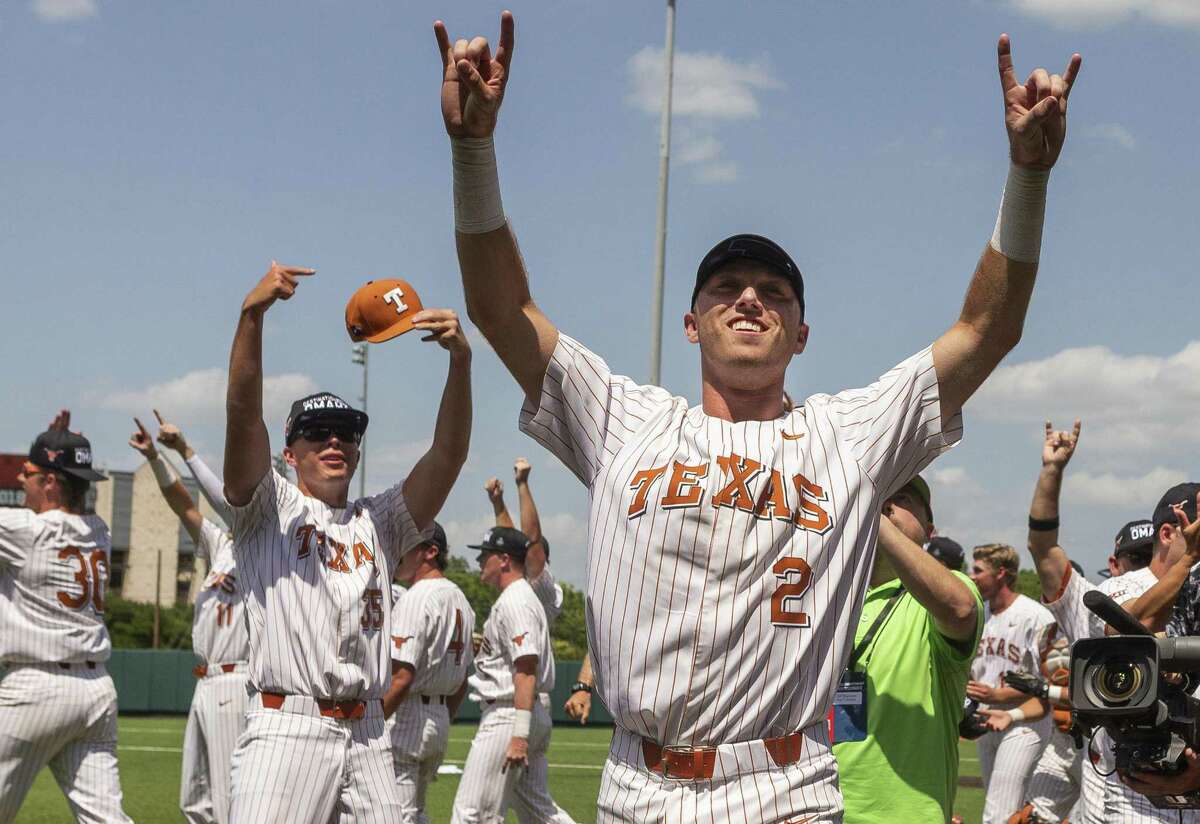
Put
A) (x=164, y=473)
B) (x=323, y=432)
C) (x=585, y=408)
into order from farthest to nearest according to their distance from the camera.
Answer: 1. (x=164, y=473)
2. (x=323, y=432)
3. (x=585, y=408)

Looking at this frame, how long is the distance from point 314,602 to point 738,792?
121 inches

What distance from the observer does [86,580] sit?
9.34 m

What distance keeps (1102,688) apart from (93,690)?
7039 mm

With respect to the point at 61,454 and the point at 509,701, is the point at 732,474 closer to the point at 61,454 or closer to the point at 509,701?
the point at 61,454

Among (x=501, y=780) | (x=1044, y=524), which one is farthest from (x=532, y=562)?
(x=1044, y=524)

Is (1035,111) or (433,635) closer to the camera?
(1035,111)

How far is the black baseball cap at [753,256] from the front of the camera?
Result: 4.00m

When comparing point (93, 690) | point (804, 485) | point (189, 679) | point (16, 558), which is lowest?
point (189, 679)

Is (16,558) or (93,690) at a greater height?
(16,558)

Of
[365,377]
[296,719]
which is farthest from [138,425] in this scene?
[365,377]

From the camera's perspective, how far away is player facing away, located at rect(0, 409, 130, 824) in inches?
357

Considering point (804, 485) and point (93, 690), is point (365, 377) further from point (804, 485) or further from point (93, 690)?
point (804, 485)

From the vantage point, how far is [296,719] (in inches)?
245

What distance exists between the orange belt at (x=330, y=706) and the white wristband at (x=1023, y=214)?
370 cm
